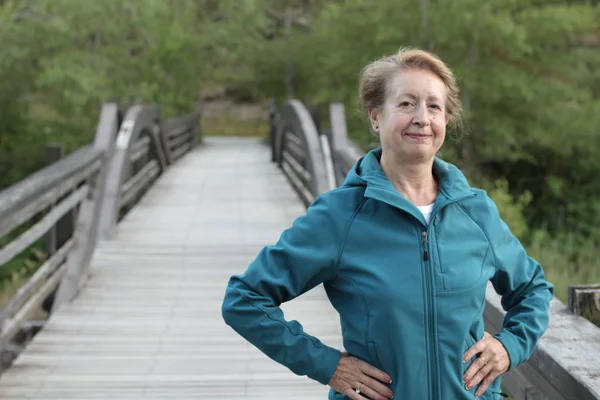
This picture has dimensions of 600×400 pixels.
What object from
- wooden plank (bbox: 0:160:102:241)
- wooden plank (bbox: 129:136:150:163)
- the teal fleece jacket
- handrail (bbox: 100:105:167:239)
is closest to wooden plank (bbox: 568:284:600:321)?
the teal fleece jacket

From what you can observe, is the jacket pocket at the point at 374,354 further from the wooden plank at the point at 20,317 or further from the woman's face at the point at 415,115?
the wooden plank at the point at 20,317

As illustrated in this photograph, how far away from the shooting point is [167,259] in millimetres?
6055

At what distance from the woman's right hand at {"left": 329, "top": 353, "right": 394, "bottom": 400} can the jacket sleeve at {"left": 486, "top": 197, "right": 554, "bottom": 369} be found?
28 centimetres

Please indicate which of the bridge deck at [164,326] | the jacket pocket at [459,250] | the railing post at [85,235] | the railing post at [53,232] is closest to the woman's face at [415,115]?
the jacket pocket at [459,250]

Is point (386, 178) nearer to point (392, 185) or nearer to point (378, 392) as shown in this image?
point (392, 185)

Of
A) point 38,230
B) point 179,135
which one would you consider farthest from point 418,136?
point 179,135

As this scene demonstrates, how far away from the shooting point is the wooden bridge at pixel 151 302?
11.5 feet

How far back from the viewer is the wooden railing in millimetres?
4043

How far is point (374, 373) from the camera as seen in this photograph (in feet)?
5.57

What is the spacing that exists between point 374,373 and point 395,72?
A: 0.63 metres

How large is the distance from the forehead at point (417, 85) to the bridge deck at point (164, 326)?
6.82 ft

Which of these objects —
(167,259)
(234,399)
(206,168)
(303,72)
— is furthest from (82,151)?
Answer: (303,72)

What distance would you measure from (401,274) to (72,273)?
387cm

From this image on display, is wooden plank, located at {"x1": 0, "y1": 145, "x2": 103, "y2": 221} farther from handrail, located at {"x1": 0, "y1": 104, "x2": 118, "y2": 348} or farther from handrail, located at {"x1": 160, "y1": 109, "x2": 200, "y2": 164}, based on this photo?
handrail, located at {"x1": 160, "y1": 109, "x2": 200, "y2": 164}
